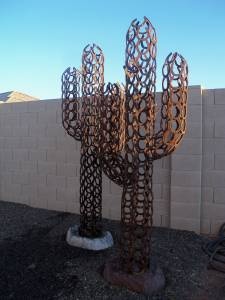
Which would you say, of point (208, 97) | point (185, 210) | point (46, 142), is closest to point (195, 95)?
point (208, 97)

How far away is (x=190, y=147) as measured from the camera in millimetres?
3535

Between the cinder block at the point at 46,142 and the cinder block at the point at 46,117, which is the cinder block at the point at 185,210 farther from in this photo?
the cinder block at the point at 46,117

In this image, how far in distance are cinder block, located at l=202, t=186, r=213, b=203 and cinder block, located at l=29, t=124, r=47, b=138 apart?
8.06 ft

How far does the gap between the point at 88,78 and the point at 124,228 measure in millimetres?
1584

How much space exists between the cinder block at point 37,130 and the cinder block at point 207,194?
2457 millimetres

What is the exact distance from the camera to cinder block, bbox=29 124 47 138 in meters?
4.51

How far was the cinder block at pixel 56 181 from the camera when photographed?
4.40 m

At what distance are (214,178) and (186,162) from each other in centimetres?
37

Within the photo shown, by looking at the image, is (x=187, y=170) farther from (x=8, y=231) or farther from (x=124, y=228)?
(x=8, y=231)

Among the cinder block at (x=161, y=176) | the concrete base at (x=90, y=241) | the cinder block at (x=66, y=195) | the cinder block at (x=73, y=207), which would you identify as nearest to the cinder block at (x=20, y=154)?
the cinder block at (x=66, y=195)

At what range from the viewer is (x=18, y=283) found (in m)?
2.40

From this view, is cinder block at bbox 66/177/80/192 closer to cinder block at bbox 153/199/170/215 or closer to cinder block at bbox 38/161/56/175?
cinder block at bbox 38/161/56/175

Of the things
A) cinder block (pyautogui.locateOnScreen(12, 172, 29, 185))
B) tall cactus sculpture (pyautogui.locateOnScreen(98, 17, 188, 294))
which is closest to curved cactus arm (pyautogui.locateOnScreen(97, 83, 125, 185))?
tall cactus sculpture (pyautogui.locateOnScreen(98, 17, 188, 294))

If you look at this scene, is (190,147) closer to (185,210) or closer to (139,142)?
(185,210)
